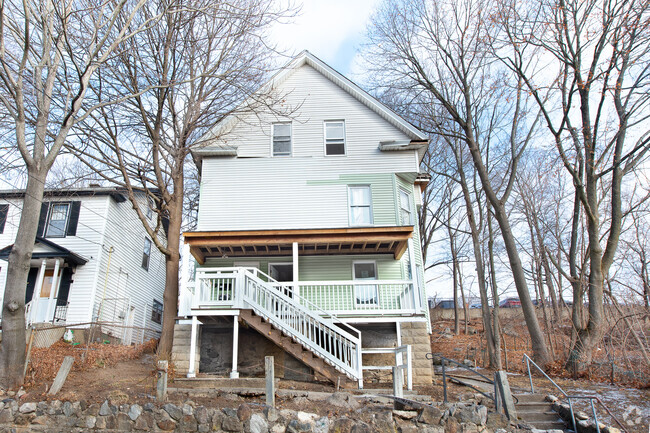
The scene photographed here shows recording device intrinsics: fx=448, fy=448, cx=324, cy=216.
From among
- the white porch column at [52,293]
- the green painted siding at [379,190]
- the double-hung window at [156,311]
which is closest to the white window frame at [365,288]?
the green painted siding at [379,190]

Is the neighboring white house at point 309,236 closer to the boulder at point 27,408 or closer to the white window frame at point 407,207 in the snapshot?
the white window frame at point 407,207

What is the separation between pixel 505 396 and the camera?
894cm

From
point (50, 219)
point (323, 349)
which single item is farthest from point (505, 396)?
point (50, 219)

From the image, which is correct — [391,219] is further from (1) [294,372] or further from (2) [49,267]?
(2) [49,267]

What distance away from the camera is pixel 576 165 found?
15.9m

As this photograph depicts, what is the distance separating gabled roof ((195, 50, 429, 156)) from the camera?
1634 centimetres

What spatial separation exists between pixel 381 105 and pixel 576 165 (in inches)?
287

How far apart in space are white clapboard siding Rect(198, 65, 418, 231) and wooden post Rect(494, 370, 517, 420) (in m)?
7.76

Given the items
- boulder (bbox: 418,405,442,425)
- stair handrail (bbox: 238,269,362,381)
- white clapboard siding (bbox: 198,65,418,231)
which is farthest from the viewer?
white clapboard siding (bbox: 198,65,418,231)

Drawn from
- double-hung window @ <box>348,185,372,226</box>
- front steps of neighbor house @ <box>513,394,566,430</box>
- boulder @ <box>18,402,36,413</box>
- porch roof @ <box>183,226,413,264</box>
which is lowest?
front steps of neighbor house @ <box>513,394,566,430</box>

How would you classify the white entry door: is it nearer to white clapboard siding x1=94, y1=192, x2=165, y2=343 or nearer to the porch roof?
the porch roof

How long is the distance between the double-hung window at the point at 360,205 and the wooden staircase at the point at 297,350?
201 inches

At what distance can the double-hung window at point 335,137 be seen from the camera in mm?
16828

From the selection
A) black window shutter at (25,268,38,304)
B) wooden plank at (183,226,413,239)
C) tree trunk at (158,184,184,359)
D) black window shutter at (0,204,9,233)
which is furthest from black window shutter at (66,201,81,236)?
wooden plank at (183,226,413,239)
